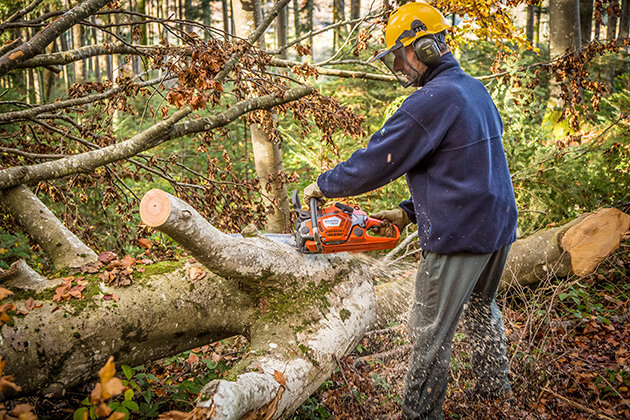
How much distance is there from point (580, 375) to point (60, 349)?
129 inches

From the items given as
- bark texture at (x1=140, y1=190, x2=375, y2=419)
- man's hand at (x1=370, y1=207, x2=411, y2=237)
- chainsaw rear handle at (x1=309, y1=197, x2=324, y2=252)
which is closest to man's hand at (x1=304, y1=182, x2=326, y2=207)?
chainsaw rear handle at (x1=309, y1=197, x2=324, y2=252)

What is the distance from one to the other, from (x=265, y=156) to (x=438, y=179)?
10.3 feet

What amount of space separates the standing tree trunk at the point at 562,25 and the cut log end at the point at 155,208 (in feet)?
28.6

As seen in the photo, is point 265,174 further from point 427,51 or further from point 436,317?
point 436,317

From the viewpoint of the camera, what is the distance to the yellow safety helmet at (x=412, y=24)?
242 cm

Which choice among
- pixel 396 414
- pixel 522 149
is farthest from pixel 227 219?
pixel 522 149

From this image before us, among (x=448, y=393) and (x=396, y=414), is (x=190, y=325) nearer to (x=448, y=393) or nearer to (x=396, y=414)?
(x=396, y=414)

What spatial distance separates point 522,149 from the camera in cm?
496

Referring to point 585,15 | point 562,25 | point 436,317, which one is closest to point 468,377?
point 436,317

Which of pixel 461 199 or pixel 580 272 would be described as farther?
pixel 580 272

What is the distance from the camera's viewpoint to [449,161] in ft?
7.48

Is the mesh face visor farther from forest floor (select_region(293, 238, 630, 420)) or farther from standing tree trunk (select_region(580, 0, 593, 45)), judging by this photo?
standing tree trunk (select_region(580, 0, 593, 45))

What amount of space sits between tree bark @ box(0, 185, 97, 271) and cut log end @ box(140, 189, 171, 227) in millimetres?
889

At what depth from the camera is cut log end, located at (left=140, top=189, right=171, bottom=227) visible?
2053 mm
